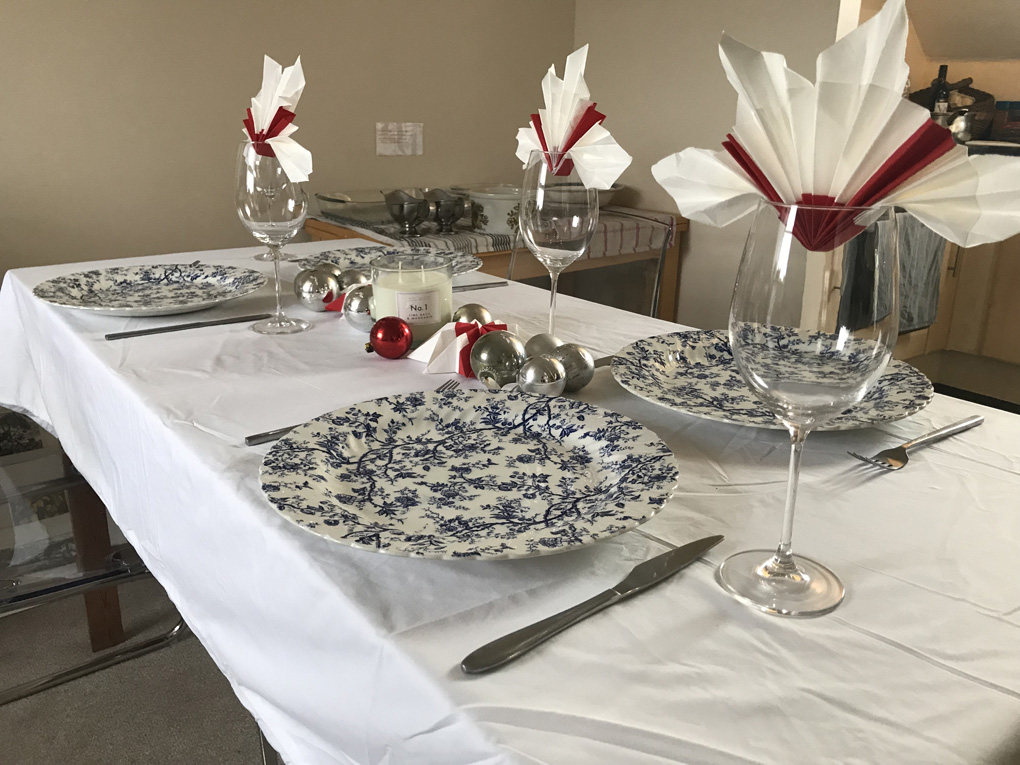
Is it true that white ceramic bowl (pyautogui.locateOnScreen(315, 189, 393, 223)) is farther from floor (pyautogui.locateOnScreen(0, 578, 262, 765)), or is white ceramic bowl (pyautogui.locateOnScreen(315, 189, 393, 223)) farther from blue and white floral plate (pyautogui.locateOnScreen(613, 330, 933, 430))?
blue and white floral plate (pyautogui.locateOnScreen(613, 330, 933, 430))

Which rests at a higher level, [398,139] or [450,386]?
[398,139]

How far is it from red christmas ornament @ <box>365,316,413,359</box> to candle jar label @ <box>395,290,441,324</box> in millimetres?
27

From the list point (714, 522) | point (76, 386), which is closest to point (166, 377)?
point (76, 386)

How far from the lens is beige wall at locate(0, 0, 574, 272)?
2.12 m

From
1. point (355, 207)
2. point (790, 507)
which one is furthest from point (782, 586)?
point (355, 207)

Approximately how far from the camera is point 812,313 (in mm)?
477

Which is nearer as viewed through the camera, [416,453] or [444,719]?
[444,719]

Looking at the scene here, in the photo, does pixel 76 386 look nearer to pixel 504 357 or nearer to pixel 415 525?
pixel 504 357

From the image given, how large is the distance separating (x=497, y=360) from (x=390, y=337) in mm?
182

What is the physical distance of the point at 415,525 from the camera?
24.1 inches

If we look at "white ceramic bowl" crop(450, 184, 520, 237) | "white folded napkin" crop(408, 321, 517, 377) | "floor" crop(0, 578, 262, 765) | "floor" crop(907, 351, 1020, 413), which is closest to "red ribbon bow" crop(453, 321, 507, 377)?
"white folded napkin" crop(408, 321, 517, 377)

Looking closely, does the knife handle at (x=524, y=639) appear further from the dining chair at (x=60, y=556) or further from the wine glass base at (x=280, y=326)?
the dining chair at (x=60, y=556)

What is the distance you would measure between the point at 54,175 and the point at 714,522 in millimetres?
2169

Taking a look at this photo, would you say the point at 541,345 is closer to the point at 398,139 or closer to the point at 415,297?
the point at 415,297
